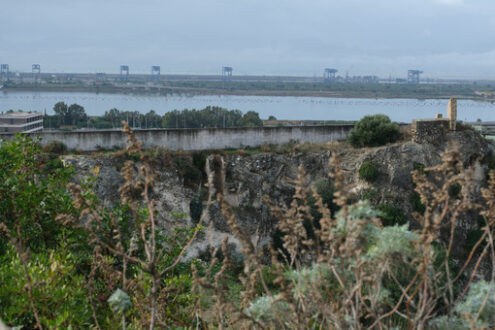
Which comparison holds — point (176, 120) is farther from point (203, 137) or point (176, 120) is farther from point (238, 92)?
point (238, 92)

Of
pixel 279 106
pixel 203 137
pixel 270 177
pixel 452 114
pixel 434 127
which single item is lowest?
pixel 270 177

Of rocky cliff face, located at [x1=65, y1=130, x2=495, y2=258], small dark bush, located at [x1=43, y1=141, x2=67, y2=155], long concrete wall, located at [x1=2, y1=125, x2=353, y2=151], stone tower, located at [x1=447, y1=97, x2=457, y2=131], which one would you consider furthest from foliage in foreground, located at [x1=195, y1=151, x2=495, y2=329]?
stone tower, located at [x1=447, y1=97, x2=457, y2=131]

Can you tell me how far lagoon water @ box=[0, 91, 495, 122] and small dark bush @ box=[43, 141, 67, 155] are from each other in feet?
161

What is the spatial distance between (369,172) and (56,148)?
23.4 feet

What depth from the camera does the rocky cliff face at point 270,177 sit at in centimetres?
1320

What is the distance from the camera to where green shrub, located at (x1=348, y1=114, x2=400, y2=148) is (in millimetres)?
15641

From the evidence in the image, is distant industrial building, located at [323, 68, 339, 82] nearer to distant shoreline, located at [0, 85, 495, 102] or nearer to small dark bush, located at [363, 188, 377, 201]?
distant shoreline, located at [0, 85, 495, 102]

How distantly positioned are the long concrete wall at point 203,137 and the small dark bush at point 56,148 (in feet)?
0.87

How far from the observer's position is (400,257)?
10.8 feet

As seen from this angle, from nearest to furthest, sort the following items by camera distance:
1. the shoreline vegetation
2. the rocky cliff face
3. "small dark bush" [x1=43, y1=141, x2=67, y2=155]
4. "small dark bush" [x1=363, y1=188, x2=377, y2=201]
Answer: the rocky cliff face, "small dark bush" [x1=43, y1=141, x2=67, y2=155], "small dark bush" [x1=363, y1=188, x2=377, y2=201], the shoreline vegetation

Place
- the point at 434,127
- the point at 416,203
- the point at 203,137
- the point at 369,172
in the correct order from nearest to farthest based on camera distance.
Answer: the point at 416,203
the point at 369,172
the point at 203,137
the point at 434,127

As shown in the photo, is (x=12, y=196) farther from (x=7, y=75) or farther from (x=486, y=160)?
(x=7, y=75)

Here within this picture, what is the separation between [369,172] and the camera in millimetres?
14406

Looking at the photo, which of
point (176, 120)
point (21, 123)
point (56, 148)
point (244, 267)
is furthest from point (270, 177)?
point (21, 123)
